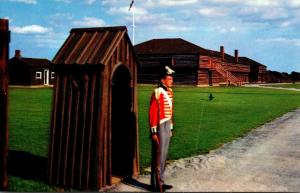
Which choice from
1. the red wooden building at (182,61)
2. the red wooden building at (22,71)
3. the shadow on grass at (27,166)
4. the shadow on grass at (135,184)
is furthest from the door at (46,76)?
the shadow on grass at (135,184)

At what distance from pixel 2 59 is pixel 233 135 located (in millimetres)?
9762

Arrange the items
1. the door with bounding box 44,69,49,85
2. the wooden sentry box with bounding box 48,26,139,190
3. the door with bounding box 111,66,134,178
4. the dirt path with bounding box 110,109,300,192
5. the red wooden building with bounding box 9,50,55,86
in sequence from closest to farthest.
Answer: the wooden sentry box with bounding box 48,26,139,190 → the dirt path with bounding box 110,109,300,192 → the door with bounding box 111,66,134,178 → the red wooden building with bounding box 9,50,55,86 → the door with bounding box 44,69,49,85

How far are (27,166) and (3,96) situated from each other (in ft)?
10.3

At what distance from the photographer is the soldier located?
734cm

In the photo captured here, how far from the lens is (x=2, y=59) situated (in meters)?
6.46

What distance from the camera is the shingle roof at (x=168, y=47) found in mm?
68188

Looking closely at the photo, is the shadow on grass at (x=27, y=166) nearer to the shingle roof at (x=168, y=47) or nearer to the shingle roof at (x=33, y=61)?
the shingle roof at (x=33, y=61)

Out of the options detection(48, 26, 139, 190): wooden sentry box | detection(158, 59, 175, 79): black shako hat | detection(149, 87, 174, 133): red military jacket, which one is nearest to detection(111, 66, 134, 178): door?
detection(48, 26, 139, 190): wooden sentry box

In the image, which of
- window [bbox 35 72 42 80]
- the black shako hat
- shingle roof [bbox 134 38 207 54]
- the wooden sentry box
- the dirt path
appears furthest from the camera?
shingle roof [bbox 134 38 207 54]

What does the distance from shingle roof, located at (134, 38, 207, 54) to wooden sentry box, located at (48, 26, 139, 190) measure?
197 feet

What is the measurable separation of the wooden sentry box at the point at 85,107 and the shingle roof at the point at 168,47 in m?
59.9

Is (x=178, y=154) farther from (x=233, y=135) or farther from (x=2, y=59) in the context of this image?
(x=2, y=59)

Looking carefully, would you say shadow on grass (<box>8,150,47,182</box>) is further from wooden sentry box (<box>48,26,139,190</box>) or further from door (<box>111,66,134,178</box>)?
door (<box>111,66,134,178</box>)

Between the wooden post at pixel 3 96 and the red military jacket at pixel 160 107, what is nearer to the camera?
the wooden post at pixel 3 96
